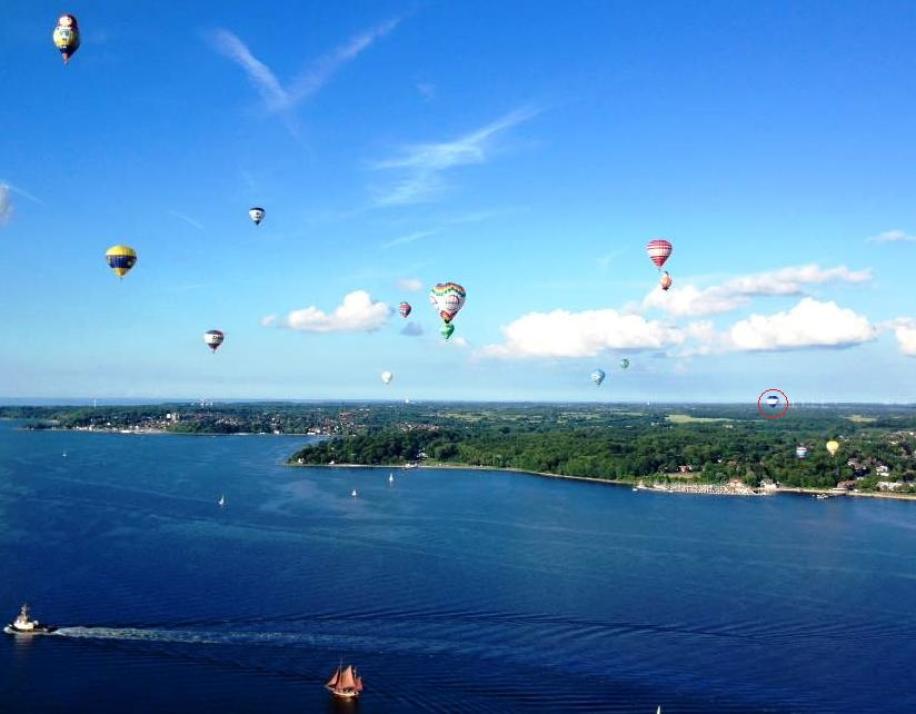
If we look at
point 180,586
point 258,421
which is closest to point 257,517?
point 180,586

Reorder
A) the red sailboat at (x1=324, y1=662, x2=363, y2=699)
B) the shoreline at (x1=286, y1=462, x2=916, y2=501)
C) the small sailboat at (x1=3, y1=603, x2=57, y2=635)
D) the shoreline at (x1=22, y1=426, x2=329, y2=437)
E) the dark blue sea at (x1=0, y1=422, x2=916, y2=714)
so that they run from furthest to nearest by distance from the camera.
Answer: the shoreline at (x1=22, y1=426, x2=329, y2=437)
the shoreline at (x1=286, y1=462, x2=916, y2=501)
the small sailboat at (x1=3, y1=603, x2=57, y2=635)
the dark blue sea at (x1=0, y1=422, x2=916, y2=714)
the red sailboat at (x1=324, y1=662, x2=363, y2=699)

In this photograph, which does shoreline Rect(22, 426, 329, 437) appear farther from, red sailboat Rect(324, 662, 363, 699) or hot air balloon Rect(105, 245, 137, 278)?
red sailboat Rect(324, 662, 363, 699)

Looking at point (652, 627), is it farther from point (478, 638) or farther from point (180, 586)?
point (180, 586)

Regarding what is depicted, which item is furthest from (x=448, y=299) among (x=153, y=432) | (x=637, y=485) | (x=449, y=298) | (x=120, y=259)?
(x=153, y=432)

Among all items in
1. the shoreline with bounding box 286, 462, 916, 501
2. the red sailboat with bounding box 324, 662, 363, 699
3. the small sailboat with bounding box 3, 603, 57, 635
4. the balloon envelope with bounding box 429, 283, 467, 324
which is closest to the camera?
the red sailboat with bounding box 324, 662, 363, 699

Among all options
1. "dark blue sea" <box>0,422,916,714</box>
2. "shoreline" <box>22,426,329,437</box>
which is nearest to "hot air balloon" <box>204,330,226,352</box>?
"dark blue sea" <box>0,422,916,714</box>

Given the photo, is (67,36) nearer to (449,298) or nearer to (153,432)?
(449,298)

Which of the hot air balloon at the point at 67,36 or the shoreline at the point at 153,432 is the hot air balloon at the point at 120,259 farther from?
the shoreline at the point at 153,432
